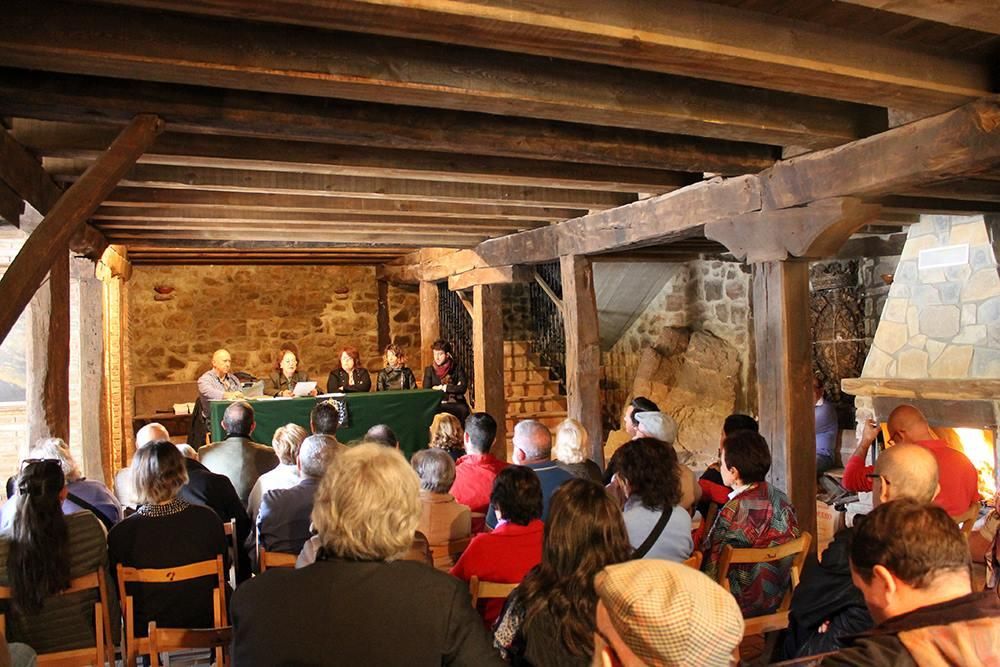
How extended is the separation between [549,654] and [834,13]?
2.34m

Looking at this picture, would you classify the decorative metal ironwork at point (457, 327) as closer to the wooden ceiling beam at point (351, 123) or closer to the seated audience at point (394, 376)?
the seated audience at point (394, 376)

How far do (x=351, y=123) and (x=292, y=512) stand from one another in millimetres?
1625

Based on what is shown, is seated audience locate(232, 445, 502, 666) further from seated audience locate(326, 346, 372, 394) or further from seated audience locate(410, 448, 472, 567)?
seated audience locate(326, 346, 372, 394)

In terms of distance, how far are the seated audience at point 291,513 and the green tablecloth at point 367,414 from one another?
3.40m

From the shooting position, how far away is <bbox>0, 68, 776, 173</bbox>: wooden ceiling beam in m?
2.92

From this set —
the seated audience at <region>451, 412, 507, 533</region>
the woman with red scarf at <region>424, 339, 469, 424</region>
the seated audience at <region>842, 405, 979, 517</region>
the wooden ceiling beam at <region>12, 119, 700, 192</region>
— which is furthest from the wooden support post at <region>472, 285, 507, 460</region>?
the seated audience at <region>842, 405, 979, 517</region>

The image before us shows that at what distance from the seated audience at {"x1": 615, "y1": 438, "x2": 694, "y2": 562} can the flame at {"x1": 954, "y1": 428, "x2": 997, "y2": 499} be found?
4.58 meters

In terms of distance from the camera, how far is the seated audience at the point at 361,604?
5.21ft

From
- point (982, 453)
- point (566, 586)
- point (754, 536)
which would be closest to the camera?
point (566, 586)

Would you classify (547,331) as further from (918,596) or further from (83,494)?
(918,596)

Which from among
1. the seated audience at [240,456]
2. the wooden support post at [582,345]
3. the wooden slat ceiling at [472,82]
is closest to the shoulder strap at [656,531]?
the wooden slat ceiling at [472,82]

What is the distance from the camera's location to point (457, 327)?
407 inches

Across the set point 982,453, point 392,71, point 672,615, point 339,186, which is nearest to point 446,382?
point 339,186

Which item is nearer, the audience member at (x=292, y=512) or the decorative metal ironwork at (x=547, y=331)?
the audience member at (x=292, y=512)
